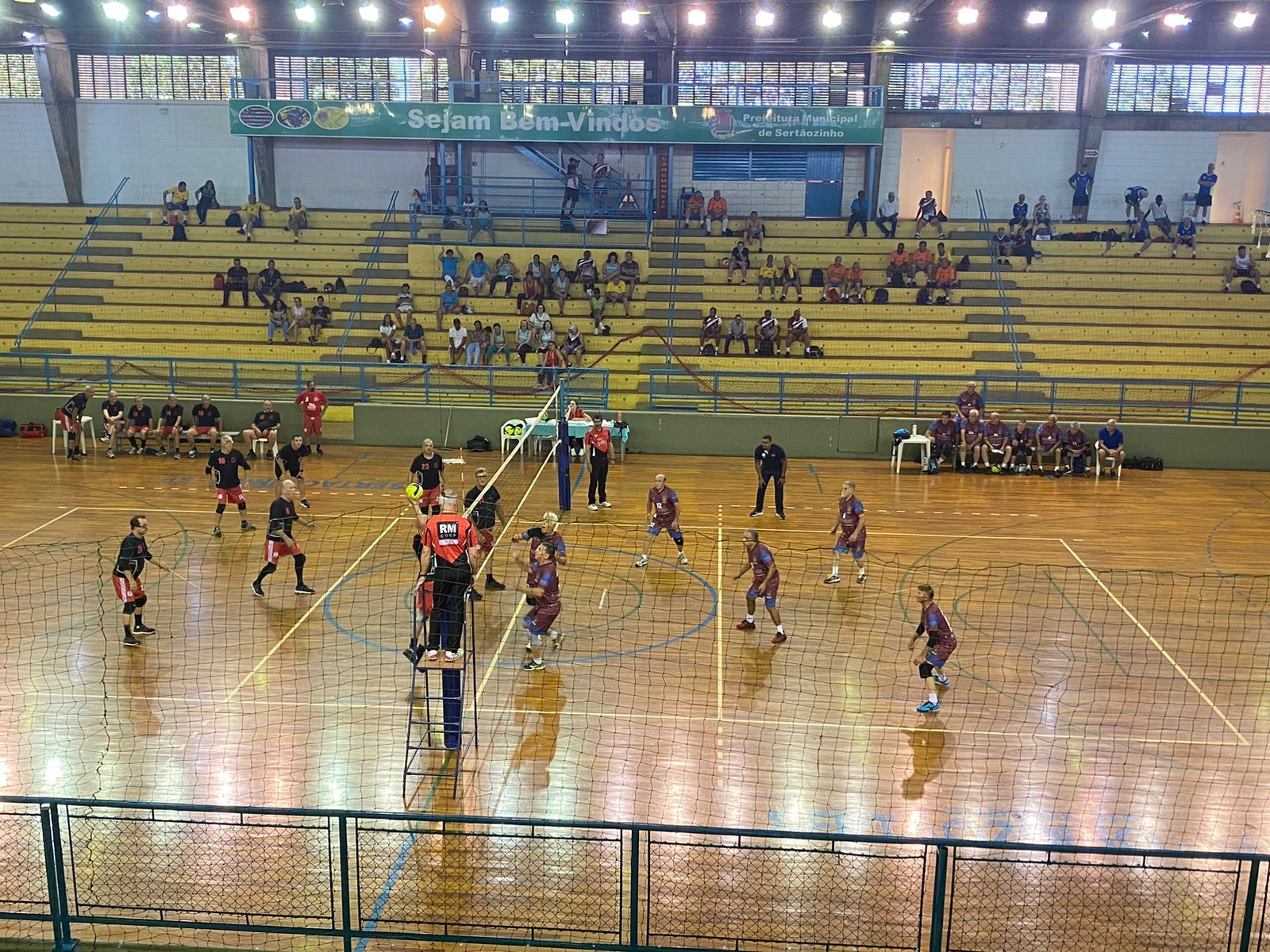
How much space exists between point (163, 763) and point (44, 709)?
2.12 m

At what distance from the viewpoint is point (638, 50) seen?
1379 inches

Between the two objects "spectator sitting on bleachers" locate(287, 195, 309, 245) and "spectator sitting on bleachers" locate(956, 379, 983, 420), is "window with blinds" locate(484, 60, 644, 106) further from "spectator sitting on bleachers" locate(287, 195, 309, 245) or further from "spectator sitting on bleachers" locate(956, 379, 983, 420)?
"spectator sitting on bleachers" locate(956, 379, 983, 420)

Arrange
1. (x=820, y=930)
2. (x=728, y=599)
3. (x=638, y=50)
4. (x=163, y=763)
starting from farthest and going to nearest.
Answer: (x=638, y=50)
(x=728, y=599)
(x=163, y=763)
(x=820, y=930)

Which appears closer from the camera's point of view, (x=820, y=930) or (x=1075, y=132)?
(x=820, y=930)

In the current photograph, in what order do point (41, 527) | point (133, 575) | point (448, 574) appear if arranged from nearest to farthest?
1. point (448, 574)
2. point (133, 575)
3. point (41, 527)

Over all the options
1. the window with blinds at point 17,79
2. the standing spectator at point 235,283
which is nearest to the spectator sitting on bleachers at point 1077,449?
the standing spectator at point 235,283

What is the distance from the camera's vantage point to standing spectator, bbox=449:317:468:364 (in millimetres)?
28828

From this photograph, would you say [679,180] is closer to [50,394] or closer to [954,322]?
[954,322]

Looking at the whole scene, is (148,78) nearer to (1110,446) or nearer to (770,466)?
(770,466)

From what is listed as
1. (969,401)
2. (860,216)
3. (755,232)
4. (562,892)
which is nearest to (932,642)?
(562,892)

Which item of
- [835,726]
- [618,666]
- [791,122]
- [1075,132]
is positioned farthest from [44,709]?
[1075,132]

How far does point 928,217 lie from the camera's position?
110 ft

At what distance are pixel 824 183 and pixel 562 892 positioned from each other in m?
30.7

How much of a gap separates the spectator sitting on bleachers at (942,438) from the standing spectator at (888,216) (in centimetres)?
1002
